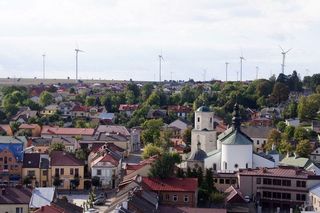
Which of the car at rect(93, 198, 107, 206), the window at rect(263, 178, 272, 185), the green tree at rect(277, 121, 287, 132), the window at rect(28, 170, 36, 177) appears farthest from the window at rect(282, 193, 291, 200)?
the green tree at rect(277, 121, 287, 132)

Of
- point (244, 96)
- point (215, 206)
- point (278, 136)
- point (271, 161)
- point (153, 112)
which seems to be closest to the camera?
point (215, 206)

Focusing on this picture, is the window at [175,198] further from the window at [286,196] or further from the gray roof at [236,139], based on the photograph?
the gray roof at [236,139]

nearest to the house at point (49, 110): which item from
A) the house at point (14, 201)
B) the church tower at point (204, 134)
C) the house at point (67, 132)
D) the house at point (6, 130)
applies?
the house at point (6, 130)

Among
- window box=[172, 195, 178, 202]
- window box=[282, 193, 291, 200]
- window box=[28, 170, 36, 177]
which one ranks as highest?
window box=[28, 170, 36, 177]

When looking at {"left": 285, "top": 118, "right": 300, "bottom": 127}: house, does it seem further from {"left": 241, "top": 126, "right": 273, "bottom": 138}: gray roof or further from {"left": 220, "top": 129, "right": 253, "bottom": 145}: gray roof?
{"left": 220, "top": 129, "right": 253, "bottom": 145}: gray roof

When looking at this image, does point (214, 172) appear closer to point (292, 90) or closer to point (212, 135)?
point (212, 135)

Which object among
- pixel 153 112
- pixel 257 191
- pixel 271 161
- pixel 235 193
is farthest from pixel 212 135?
pixel 153 112
